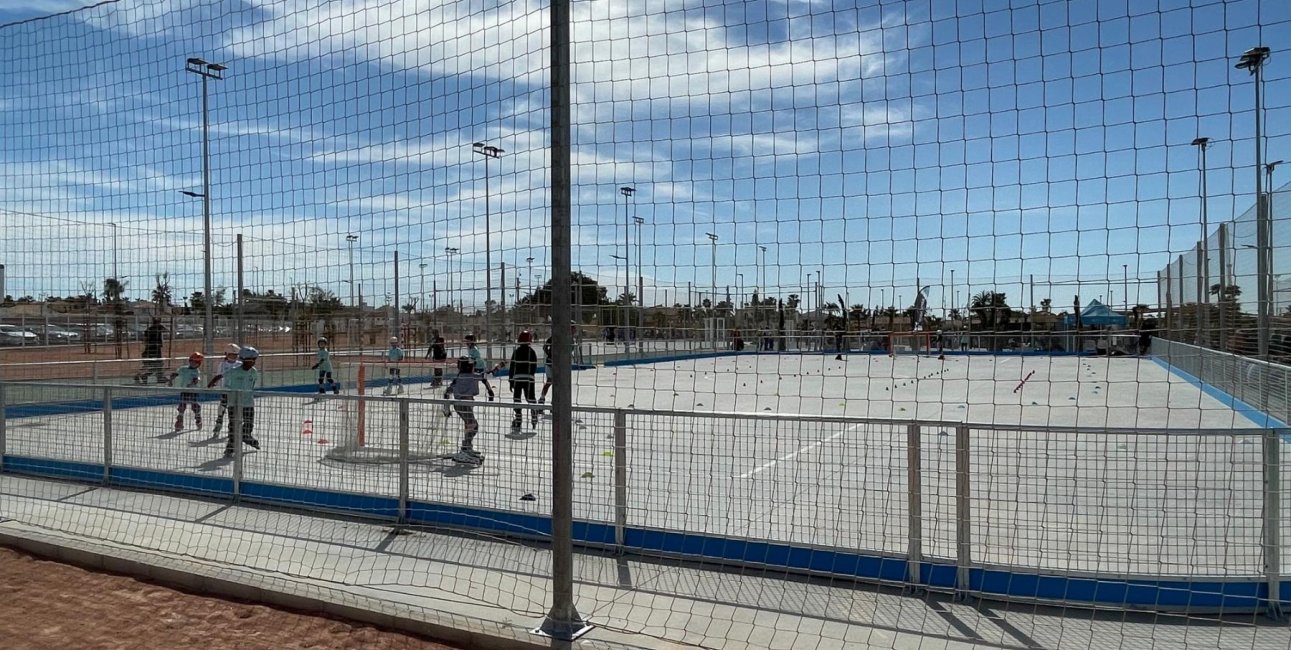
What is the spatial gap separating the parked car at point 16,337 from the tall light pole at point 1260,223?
18.8 m

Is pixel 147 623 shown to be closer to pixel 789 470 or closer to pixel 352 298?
pixel 352 298

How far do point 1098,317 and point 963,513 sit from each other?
152cm

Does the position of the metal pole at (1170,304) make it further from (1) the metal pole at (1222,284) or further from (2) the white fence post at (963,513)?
(2) the white fence post at (963,513)

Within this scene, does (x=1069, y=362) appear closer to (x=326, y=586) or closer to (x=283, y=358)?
(x=326, y=586)

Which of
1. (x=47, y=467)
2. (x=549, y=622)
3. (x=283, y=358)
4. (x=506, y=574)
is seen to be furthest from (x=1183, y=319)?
(x=283, y=358)

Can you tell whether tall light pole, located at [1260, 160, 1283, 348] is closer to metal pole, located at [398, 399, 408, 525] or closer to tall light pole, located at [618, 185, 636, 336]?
tall light pole, located at [618, 185, 636, 336]

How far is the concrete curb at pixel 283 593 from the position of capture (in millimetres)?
4422

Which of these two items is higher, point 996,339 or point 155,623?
point 996,339

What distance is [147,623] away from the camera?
15.8 feet

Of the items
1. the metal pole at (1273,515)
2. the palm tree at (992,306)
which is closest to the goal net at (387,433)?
the palm tree at (992,306)

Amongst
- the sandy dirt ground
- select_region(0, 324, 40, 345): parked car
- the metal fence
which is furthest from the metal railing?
select_region(0, 324, 40, 345): parked car

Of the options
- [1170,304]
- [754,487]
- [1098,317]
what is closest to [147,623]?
[754,487]

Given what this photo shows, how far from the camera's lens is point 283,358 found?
2012cm

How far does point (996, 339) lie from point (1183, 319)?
2.84 ft
